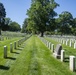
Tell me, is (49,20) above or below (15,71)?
above

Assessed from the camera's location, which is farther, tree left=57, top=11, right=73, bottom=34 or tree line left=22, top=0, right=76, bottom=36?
tree left=57, top=11, right=73, bottom=34

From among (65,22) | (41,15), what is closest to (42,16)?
(41,15)

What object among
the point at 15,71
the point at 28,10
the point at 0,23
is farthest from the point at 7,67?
the point at 0,23

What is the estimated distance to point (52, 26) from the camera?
8519cm

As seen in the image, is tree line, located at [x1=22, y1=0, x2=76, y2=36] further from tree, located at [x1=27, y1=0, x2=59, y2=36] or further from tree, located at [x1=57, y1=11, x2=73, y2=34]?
tree, located at [x1=57, y1=11, x2=73, y2=34]

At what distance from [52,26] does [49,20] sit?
252cm

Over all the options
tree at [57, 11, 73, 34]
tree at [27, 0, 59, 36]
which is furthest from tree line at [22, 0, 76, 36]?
tree at [57, 11, 73, 34]

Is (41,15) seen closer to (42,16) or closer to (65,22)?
(42,16)

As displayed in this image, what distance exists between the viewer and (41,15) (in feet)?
270

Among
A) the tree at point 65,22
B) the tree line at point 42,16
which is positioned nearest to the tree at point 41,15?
the tree line at point 42,16

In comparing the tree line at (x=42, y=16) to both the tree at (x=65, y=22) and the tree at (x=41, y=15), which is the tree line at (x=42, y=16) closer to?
the tree at (x=41, y=15)

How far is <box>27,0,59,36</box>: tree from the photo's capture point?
82.2 m

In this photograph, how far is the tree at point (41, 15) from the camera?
270 feet

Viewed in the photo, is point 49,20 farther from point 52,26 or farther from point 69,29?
point 69,29
